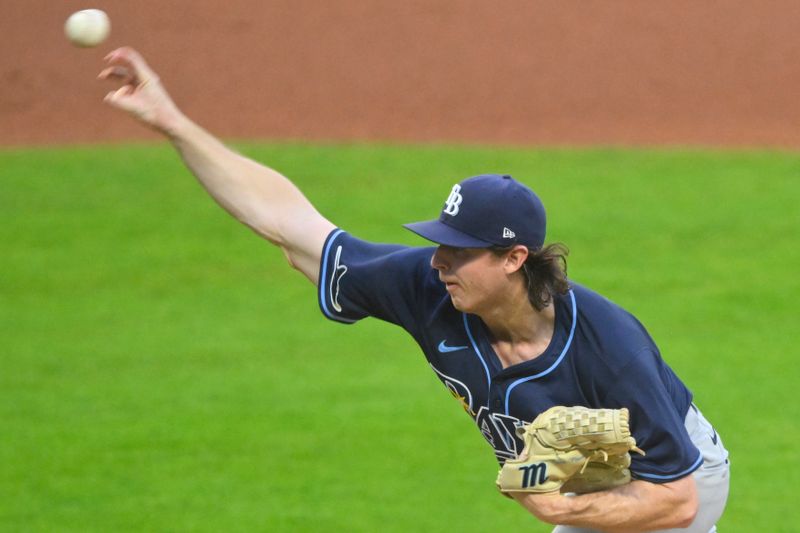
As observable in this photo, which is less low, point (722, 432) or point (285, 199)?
point (285, 199)

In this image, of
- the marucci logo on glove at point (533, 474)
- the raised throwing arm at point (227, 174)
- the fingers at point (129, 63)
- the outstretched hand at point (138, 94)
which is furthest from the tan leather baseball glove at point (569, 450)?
the fingers at point (129, 63)

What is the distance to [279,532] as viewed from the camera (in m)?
6.55

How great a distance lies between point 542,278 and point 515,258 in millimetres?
113

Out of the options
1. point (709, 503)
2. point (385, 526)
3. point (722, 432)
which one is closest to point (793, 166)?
point (722, 432)

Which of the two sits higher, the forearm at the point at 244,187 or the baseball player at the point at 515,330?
the forearm at the point at 244,187

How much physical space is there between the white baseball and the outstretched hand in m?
0.94

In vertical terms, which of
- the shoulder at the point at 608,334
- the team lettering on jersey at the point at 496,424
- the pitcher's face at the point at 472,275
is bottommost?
the team lettering on jersey at the point at 496,424

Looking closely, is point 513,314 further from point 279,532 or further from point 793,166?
point 793,166

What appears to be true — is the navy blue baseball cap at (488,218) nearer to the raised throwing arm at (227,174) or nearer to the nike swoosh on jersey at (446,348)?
the nike swoosh on jersey at (446,348)

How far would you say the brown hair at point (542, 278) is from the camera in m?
4.05

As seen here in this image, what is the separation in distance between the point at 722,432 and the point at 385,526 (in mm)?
2556

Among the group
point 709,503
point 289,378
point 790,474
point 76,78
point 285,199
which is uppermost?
point 76,78

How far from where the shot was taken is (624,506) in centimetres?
391

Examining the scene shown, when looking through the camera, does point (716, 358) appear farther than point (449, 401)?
Yes
